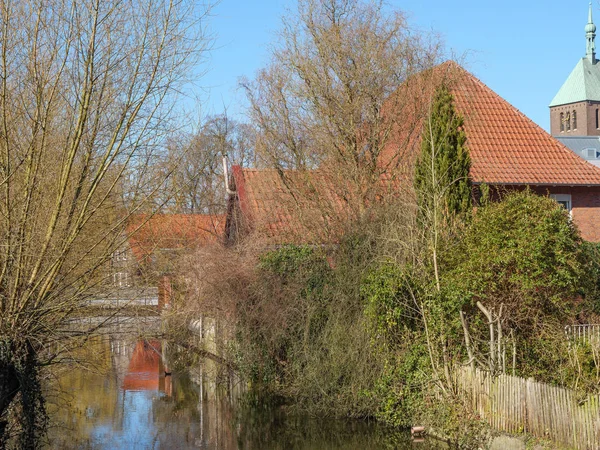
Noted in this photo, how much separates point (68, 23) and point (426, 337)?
26.9 ft

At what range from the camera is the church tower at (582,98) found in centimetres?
11125

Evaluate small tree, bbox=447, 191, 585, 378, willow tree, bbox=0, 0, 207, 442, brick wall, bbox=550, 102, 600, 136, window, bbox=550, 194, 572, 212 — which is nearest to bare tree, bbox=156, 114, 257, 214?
willow tree, bbox=0, 0, 207, 442

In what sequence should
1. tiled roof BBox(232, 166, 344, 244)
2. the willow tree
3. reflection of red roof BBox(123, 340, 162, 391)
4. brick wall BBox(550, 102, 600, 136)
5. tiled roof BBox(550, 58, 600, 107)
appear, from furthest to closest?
1. tiled roof BBox(550, 58, 600, 107)
2. brick wall BBox(550, 102, 600, 136)
3. reflection of red roof BBox(123, 340, 162, 391)
4. tiled roof BBox(232, 166, 344, 244)
5. the willow tree

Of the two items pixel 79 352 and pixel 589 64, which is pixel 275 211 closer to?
pixel 79 352

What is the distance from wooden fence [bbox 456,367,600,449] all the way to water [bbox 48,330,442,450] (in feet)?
4.03

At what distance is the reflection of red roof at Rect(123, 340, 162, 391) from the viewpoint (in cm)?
2195

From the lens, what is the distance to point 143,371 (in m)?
→ 25.3

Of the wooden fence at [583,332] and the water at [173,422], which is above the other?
the wooden fence at [583,332]

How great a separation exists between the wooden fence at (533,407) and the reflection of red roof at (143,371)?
740 centimetres

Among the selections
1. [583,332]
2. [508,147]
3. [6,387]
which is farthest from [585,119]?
[6,387]

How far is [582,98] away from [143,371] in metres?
99.2

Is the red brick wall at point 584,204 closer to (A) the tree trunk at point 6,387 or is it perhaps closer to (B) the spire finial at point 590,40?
(A) the tree trunk at point 6,387

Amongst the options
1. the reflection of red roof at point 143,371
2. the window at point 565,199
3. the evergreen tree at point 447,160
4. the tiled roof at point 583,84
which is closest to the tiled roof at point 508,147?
the window at point 565,199

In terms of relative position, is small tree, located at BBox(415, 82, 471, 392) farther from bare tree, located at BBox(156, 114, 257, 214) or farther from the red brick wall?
the red brick wall
